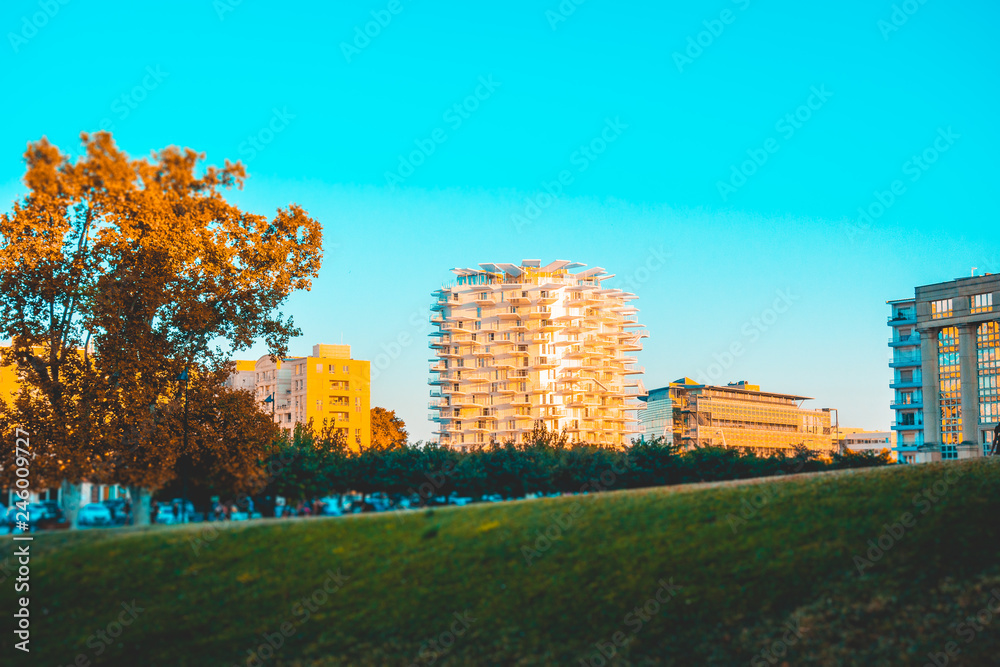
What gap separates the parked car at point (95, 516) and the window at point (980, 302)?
3349 inches

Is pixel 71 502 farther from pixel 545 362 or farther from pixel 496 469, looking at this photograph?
pixel 545 362

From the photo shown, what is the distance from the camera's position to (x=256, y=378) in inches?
6998

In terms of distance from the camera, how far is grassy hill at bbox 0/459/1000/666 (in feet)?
65.9

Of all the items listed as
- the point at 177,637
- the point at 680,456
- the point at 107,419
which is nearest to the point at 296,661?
the point at 177,637

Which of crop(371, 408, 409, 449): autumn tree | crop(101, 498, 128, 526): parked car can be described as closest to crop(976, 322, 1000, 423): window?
crop(371, 408, 409, 449): autumn tree
